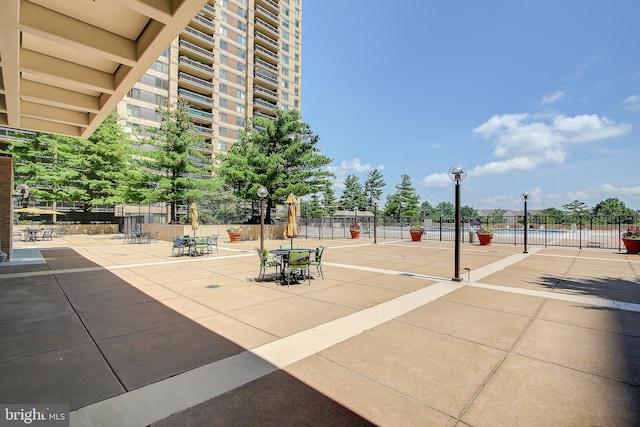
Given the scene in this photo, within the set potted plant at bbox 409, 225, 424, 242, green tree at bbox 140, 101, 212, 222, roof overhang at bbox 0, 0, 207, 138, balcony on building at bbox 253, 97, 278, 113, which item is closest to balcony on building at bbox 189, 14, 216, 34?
balcony on building at bbox 253, 97, 278, 113

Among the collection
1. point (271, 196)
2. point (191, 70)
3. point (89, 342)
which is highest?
point (191, 70)

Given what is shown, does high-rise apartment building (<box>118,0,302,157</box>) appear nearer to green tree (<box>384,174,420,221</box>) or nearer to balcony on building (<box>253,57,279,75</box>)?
balcony on building (<box>253,57,279,75</box>)

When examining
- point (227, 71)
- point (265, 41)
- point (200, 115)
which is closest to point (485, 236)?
point (200, 115)

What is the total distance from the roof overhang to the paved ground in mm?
5001

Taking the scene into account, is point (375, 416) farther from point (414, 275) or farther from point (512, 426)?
point (414, 275)

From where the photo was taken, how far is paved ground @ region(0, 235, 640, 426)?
3178 mm

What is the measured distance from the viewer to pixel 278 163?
89.1 ft

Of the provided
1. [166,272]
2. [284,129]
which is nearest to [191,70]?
[284,129]

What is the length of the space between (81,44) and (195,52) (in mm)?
53931

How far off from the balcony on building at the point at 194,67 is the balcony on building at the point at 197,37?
9.80ft

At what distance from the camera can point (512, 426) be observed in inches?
116

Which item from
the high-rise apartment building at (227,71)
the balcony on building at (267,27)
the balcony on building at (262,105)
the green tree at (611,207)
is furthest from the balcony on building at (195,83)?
the green tree at (611,207)

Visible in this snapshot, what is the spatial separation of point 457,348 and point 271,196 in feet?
77.0

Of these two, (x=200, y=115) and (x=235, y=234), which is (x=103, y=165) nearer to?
(x=235, y=234)
